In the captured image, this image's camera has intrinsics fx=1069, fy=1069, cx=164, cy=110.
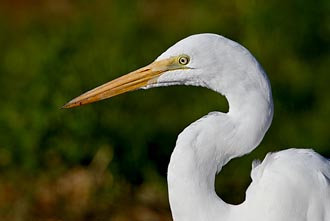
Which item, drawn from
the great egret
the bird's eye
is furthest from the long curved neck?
the bird's eye

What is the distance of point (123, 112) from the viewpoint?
6.59 metres

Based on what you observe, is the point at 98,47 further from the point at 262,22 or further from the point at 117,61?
the point at 262,22

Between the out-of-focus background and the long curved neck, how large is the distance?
8.65ft

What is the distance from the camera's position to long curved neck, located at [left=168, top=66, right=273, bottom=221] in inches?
138

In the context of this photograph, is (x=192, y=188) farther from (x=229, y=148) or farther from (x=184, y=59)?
(x=184, y=59)

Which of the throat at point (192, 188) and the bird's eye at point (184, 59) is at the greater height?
the bird's eye at point (184, 59)

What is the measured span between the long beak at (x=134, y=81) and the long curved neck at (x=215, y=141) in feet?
0.75

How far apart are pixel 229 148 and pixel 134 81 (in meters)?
0.43

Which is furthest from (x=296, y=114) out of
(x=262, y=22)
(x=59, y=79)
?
(x=59, y=79)

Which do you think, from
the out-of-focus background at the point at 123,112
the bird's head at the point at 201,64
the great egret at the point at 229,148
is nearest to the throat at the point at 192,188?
the great egret at the point at 229,148

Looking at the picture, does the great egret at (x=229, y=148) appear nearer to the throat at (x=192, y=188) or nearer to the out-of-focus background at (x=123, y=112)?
the throat at (x=192, y=188)

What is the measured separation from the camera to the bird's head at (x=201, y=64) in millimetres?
3518

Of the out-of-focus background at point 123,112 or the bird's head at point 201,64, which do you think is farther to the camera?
the out-of-focus background at point 123,112

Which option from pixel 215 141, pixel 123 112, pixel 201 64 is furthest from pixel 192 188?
pixel 123 112
